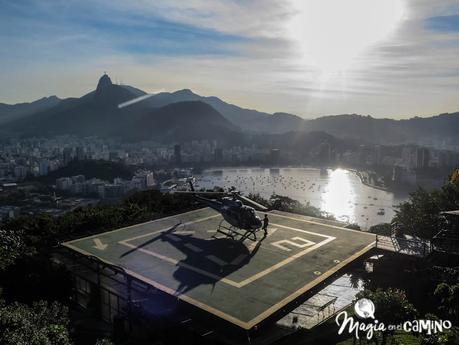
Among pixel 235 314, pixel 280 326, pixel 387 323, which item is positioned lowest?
pixel 280 326

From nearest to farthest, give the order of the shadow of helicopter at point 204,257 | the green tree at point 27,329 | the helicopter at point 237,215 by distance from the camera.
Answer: the green tree at point 27,329
the shadow of helicopter at point 204,257
the helicopter at point 237,215

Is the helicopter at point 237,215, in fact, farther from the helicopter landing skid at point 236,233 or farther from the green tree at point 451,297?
the green tree at point 451,297

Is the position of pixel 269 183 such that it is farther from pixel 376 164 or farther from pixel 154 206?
pixel 154 206

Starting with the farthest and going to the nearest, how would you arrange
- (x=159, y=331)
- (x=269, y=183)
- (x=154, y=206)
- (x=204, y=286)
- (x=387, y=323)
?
(x=269, y=183) → (x=154, y=206) → (x=204, y=286) → (x=159, y=331) → (x=387, y=323)

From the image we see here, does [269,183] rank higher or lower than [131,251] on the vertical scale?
lower

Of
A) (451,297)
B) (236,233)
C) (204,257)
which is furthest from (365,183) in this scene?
(451,297)

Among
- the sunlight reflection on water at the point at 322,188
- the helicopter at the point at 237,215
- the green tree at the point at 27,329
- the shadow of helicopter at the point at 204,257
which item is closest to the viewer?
the green tree at the point at 27,329

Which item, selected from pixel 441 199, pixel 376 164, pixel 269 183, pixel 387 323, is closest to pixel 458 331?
pixel 387 323

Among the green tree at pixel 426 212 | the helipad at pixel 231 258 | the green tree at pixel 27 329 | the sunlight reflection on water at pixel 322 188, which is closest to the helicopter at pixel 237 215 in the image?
the helipad at pixel 231 258
